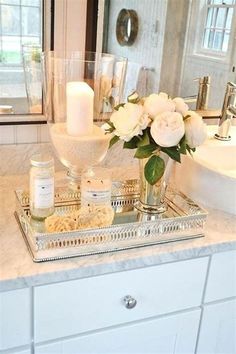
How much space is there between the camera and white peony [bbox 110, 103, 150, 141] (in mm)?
974

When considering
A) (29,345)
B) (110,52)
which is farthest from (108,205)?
(110,52)

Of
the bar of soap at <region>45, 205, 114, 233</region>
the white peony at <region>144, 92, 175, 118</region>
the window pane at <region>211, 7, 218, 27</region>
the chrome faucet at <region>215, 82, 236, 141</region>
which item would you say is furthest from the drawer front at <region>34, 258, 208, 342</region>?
the window pane at <region>211, 7, 218, 27</region>

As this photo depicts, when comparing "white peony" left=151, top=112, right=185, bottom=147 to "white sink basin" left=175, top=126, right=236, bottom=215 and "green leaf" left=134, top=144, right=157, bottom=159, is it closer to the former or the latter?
"green leaf" left=134, top=144, right=157, bottom=159

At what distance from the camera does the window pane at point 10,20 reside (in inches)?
46.8

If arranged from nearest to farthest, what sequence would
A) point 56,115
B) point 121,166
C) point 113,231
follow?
point 113,231
point 56,115
point 121,166

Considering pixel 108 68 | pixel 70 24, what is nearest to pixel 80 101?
pixel 108 68

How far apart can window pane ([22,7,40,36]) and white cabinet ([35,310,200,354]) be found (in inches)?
33.9

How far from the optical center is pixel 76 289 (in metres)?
0.93

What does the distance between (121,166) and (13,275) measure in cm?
70

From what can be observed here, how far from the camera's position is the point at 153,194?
44.9 inches

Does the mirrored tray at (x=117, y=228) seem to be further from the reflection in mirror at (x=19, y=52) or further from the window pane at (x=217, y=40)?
the window pane at (x=217, y=40)

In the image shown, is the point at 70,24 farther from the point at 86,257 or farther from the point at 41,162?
the point at 86,257

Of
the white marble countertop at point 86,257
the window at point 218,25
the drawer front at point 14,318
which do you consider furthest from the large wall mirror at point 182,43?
the drawer front at point 14,318

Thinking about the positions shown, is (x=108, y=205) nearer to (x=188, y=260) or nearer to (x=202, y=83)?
(x=188, y=260)
